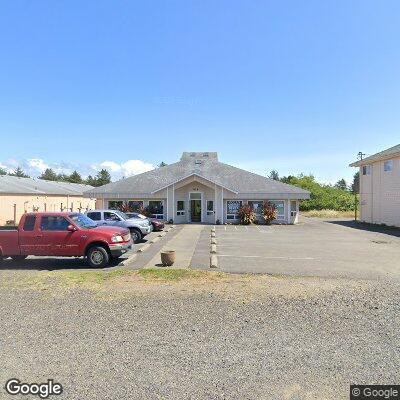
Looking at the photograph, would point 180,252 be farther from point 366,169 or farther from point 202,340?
point 366,169

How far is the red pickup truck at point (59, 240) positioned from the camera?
13.0 metres

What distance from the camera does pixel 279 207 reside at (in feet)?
122

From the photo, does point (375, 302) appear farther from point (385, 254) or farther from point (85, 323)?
point (385, 254)

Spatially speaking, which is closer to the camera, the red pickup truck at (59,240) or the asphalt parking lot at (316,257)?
the asphalt parking lot at (316,257)

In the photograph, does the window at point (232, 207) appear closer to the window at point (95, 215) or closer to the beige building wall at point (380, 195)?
the beige building wall at point (380, 195)

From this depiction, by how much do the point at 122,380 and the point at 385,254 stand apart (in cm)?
1454

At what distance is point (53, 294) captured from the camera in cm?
925

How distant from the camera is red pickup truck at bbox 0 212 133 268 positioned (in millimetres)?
13031

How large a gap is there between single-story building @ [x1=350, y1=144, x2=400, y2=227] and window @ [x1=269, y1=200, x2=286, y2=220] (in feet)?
26.8

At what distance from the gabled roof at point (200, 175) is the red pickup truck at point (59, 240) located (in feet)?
76.1

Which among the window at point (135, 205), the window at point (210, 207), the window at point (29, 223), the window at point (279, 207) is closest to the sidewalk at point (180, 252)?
the window at point (29, 223)

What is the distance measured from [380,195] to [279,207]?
9032 mm

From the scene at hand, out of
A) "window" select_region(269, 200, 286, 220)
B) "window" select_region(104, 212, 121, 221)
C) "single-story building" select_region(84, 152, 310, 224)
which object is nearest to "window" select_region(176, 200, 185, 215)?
"single-story building" select_region(84, 152, 310, 224)

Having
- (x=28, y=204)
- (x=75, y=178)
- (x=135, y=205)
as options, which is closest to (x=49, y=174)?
(x=75, y=178)
